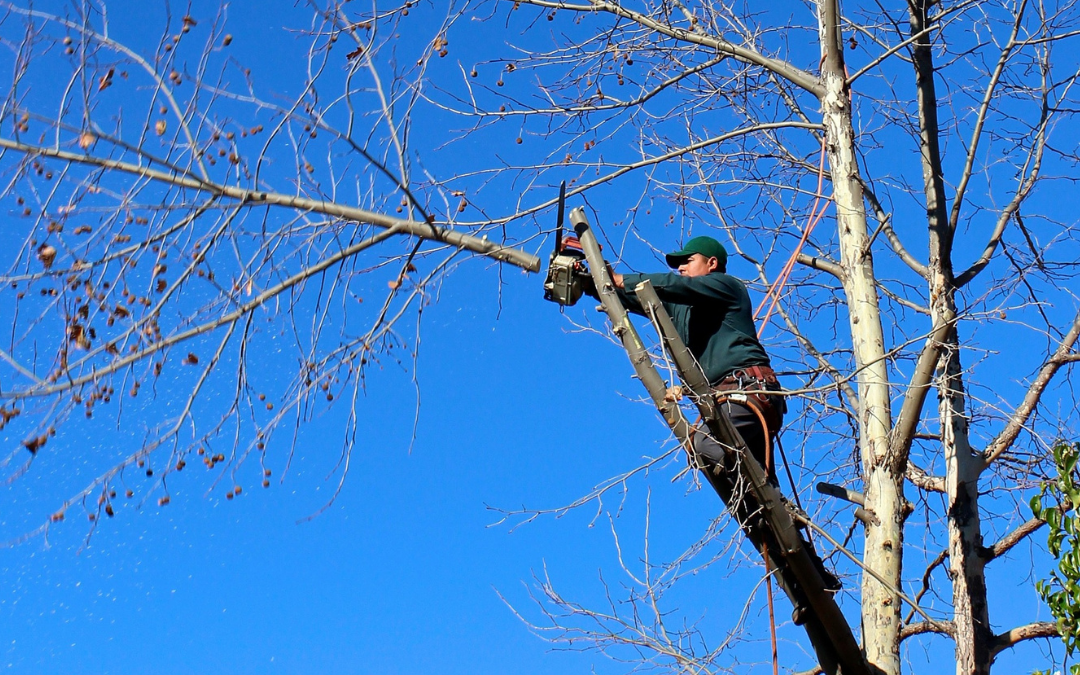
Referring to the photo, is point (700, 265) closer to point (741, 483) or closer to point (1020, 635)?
point (741, 483)

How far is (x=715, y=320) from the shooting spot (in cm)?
602

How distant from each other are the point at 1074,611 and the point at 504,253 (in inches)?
128

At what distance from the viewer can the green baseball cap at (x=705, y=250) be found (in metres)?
6.52

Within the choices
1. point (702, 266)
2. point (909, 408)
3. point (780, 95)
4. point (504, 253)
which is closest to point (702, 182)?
point (780, 95)

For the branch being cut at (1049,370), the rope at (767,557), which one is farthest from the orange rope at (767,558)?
the branch being cut at (1049,370)

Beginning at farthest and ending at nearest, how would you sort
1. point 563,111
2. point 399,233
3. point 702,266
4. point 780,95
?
1. point 780,95
2. point 563,111
3. point 702,266
4. point 399,233

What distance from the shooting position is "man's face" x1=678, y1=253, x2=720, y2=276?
21.2 feet

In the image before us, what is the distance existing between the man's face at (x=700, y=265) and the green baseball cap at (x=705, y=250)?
21 mm

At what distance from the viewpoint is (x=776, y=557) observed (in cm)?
595

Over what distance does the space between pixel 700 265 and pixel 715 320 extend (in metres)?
0.55

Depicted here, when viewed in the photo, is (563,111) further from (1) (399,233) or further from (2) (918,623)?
(2) (918,623)

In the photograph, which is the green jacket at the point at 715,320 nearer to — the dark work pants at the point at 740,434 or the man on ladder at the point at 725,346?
the man on ladder at the point at 725,346

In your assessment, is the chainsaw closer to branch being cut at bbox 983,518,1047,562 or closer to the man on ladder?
the man on ladder

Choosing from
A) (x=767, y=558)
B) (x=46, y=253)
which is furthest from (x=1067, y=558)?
(x=46, y=253)
